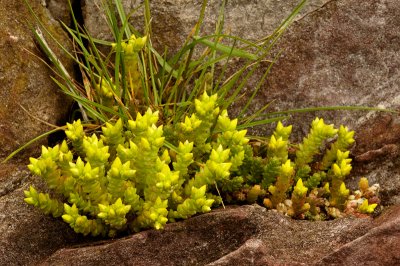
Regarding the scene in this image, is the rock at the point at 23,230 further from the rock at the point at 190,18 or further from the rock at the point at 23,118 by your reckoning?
the rock at the point at 190,18

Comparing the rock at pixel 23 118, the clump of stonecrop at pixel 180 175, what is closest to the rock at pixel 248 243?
the clump of stonecrop at pixel 180 175

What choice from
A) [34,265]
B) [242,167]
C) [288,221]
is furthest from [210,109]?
[34,265]

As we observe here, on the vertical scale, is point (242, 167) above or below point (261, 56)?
below

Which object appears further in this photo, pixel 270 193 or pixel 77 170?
pixel 270 193

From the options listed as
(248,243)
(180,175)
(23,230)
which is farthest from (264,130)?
(23,230)

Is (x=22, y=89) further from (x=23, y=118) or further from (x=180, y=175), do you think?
(x=180, y=175)

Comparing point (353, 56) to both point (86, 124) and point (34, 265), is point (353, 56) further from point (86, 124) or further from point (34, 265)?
point (34, 265)

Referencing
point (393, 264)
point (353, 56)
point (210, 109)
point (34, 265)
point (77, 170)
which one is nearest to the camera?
point (393, 264)
